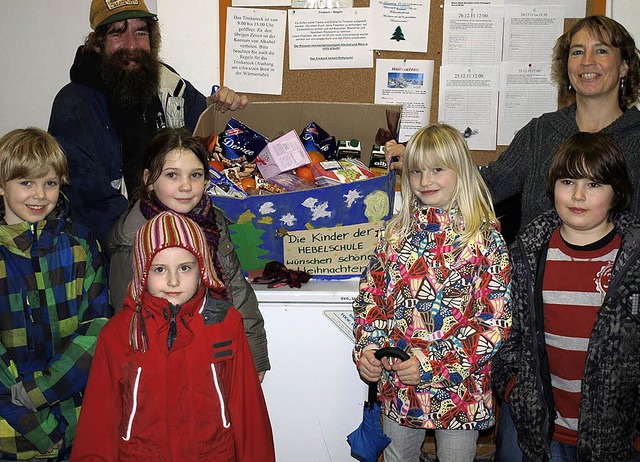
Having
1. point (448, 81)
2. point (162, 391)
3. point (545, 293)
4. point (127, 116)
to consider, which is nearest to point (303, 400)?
point (162, 391)

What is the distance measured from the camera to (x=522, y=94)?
256cm

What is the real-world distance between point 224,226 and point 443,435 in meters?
0.79

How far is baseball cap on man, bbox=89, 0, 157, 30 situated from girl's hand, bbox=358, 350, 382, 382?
1372 millimetres

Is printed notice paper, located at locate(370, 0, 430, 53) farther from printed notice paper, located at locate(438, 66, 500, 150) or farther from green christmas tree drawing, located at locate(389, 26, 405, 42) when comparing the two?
printed notice paper, located at locate(438, 66, 500, 150)

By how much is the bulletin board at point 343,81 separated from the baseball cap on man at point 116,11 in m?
0.41

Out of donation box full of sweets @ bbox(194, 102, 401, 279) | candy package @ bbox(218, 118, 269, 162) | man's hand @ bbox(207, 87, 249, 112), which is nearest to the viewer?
donation box full of sweets @ bbox(194, 102, 401, 279)

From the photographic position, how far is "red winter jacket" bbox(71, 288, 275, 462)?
143 centimetres

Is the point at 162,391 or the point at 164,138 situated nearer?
the point at 162,391

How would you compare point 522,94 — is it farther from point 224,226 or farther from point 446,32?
point 224,226

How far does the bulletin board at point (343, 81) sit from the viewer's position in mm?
2551

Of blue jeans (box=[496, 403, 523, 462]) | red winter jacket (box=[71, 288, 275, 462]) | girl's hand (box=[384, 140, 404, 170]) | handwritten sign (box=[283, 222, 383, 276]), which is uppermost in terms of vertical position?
girl's hand (box=[384, 140, 404, 170])

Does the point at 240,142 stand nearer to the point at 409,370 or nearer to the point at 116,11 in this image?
the point at 116,11

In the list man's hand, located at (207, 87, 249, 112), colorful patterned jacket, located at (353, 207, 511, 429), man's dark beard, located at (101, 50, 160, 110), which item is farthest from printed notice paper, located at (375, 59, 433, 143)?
colorful patterned jacket, located at (353, 207, 511, 429)

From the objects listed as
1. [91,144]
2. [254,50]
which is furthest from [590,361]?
[254,50]
